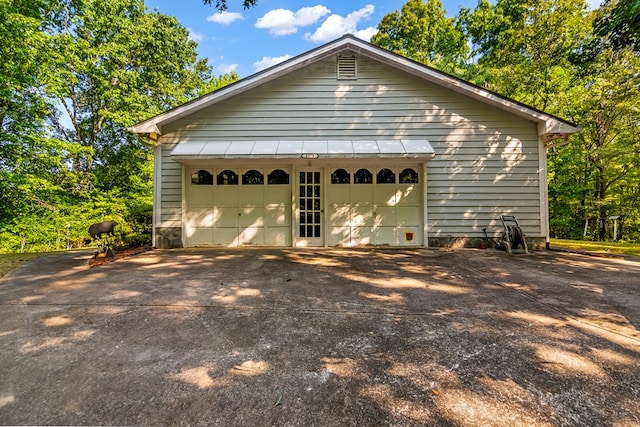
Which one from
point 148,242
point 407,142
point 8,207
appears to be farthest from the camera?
point 8,207

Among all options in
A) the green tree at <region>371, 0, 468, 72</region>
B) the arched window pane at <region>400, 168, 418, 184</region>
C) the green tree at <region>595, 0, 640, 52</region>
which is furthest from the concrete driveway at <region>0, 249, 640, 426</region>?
the green tree at <region>371, 0, 468, 72</region>

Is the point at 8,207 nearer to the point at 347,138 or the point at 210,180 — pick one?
the point at 210,180

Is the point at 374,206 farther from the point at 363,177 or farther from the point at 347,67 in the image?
the point at 347,67

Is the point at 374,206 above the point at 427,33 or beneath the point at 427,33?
beneath

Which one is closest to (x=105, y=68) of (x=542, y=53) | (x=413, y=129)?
(x=413, y=129)

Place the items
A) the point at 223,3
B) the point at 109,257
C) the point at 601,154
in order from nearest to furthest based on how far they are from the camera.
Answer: the point at 223,3 < the point at 109,257 < the point at 601,154

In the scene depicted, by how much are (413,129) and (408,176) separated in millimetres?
1216

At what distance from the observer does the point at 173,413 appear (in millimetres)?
1549

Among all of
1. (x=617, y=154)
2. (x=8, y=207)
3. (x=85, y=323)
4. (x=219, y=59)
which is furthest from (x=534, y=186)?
(x=219, y=59)

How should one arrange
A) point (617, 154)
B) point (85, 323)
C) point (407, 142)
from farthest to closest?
point (617, 154) → point (407, 142) → point (85, 323)

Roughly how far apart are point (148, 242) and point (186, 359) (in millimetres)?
6926

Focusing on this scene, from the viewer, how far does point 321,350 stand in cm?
222

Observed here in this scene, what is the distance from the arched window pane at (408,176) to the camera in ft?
24.4

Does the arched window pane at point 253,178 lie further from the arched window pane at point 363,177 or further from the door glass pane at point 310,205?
the arched window pane at point 363,177
